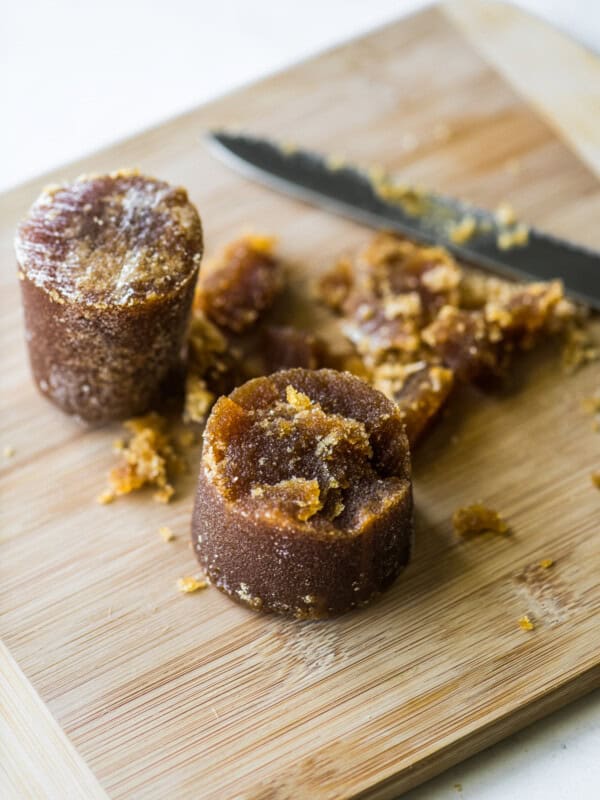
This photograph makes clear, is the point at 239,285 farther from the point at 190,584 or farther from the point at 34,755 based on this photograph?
the point at 34,755

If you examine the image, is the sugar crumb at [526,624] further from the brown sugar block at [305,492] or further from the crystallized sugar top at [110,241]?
the crystallized sugar top at [110,241]

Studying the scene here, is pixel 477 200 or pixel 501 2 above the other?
pixel 501 2

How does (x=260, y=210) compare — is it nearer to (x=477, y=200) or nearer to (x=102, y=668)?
(x=477, y=200)

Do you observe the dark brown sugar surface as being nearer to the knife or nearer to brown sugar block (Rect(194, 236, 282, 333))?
brown sugar block (Rect(194, 236, 282, 333))

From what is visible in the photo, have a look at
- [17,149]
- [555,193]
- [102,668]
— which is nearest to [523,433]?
[555,193]

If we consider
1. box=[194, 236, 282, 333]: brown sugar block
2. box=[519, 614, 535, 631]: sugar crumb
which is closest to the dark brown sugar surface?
box=[519, 614, 535, 631]: sugar crumb

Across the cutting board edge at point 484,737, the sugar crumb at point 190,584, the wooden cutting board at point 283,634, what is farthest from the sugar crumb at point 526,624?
the sugar crumb at point 190,584

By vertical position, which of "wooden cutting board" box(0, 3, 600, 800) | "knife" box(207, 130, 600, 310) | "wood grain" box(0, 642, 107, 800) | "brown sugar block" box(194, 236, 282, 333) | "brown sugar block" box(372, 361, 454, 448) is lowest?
"wood grain" box(0, 642, 107, 800)
